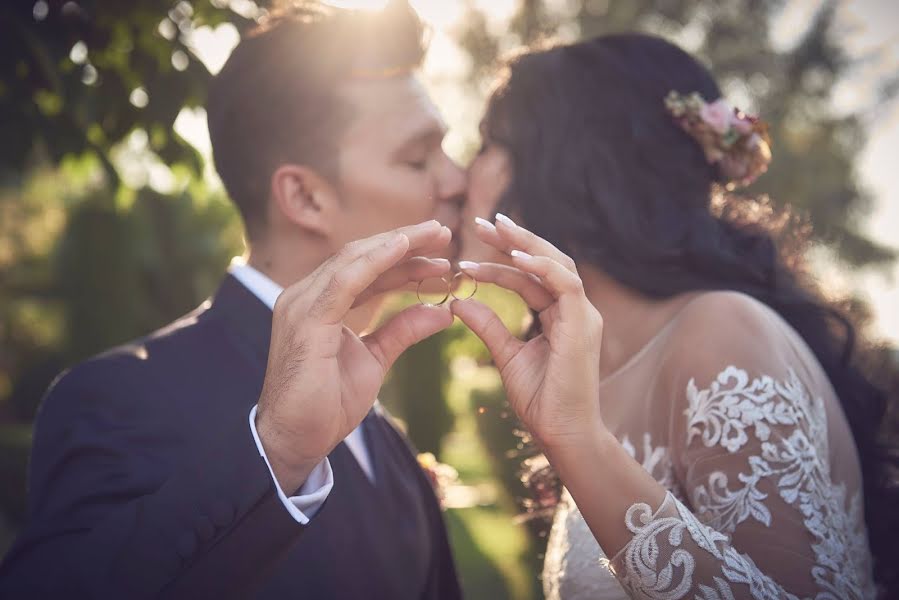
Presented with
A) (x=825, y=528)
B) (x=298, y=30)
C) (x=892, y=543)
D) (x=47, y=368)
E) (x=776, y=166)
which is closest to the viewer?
(x=825, y=528)

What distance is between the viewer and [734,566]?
204 centimetres

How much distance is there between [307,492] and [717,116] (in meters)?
2.47

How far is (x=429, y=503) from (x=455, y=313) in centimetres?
145

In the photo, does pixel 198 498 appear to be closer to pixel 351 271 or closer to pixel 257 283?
pixel 351 271

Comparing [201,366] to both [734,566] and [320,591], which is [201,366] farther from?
[734,566]

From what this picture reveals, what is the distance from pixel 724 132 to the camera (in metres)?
3.37

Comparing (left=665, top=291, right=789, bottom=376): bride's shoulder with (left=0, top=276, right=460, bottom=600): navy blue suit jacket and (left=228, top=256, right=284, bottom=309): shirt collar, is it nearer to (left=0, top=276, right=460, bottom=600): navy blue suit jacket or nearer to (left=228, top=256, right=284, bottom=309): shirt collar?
(left=0, top=276, right=460, bottom=600): navy blue suit jacket

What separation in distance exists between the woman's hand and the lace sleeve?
32 cm

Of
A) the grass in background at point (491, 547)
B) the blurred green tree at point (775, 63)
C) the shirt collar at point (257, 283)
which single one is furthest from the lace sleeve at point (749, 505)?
the blurred green tree at point (775, 63)

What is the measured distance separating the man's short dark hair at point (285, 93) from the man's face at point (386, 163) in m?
0.09

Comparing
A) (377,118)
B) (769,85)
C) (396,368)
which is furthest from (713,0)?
(377,118)

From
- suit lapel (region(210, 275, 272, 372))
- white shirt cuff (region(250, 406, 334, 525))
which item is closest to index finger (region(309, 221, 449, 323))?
white shirt cuff (region(250, 406, 334, 525))

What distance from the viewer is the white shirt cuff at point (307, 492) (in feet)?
5.96

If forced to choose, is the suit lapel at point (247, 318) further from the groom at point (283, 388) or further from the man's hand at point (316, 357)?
the man's hand at point (316, 357)
